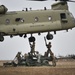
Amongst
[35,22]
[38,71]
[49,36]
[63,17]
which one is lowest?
[38,71]

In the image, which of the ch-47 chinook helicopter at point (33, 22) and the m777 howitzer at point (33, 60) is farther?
the m777 howitzer at point (33, 60)

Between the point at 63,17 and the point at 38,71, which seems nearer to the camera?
the point at 38,71

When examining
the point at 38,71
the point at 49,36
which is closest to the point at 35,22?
the point at 49,36

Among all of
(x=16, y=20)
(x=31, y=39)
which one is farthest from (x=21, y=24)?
(x=31, y=39)

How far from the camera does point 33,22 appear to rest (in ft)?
76.9

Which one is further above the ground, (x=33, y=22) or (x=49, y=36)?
(x=33, y=22)

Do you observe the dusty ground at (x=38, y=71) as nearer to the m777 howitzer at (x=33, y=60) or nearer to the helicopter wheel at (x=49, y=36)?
the helicopter wheel at (x=49, y=36)

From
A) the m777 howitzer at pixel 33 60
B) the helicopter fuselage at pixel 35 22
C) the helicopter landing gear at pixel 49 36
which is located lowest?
the m777 howitzer at pixel 33 60

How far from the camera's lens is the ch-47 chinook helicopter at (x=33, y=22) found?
23281 mm

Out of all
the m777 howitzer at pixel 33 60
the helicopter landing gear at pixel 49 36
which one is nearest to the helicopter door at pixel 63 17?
the helicopter landing gear at pixel 49 36

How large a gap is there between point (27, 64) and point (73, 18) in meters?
4.68

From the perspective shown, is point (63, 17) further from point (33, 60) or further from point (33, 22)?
point (33, 60)

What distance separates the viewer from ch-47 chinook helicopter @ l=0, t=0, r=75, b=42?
76.4ft

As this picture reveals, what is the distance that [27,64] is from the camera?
24531 millimetres
